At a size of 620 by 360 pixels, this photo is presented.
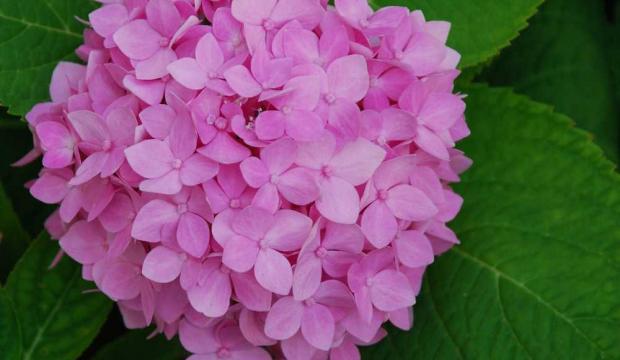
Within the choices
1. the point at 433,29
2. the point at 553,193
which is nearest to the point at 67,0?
the point at 433,29

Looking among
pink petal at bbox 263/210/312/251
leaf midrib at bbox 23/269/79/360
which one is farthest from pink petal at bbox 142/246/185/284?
leaf midrib at bbox 23/269/79/360

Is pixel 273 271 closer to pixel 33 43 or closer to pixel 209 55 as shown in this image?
pixel 209 55

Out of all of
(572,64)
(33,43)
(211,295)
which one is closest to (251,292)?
(211,295)

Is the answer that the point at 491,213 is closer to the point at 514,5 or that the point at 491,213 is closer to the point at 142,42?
the point at 514,5

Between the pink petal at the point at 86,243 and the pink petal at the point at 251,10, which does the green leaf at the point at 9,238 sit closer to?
the pink petal at the point at 86,243

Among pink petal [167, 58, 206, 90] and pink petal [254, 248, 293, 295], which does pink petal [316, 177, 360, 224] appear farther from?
pink petal [167, 58, 206, 90]

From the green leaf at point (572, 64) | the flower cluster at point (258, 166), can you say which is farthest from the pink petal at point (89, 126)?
the green leaf at point (572, 64)
